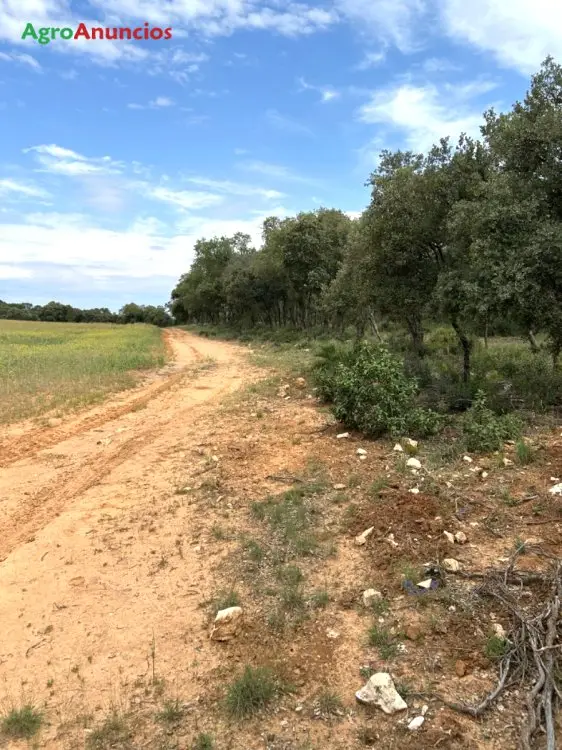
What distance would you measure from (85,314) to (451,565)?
12853cm

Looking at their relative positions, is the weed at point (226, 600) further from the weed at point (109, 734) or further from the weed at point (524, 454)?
the weed at point (524, 454)

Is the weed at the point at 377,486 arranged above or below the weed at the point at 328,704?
above

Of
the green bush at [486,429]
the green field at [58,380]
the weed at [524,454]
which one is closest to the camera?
the weed at [524,454]

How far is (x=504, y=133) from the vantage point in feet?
34.6

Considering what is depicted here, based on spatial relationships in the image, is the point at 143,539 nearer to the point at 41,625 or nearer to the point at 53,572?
the point at 53,572

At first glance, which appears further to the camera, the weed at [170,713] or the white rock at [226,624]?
the white rock at [226,624]

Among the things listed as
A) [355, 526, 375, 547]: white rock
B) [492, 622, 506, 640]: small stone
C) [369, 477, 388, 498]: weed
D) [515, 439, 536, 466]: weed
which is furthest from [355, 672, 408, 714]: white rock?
[515, 439, 536, 466]: weed

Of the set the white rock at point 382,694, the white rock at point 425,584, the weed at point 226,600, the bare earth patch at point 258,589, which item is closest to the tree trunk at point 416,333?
the bare earth patch at point 258,589

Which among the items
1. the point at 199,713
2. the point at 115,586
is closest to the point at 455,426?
the point at 115,586

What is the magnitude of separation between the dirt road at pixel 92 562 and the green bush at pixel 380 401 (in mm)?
2566

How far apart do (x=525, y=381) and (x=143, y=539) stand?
9.30 meters

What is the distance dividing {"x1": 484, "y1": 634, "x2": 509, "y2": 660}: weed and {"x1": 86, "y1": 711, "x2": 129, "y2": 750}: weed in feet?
7.81

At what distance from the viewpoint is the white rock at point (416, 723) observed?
125 inches

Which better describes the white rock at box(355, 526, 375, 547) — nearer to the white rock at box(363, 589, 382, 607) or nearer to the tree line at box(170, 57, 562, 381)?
the white rock at box(363, 589, 382, 607)
